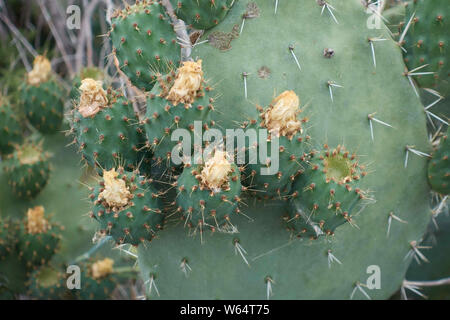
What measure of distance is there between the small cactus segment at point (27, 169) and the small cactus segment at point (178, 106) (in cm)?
127

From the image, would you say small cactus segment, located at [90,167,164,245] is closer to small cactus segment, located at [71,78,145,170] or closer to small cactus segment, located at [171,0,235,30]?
small cactus segment, located at [71,78,145,170]

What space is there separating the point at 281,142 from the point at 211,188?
0.72 ft

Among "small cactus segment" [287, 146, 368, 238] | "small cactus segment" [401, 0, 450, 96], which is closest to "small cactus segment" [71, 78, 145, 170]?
"small cactus segment" [287, 146, 368, 238]

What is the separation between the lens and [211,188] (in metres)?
1.24

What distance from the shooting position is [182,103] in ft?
4.14

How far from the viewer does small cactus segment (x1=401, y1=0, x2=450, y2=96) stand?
5.17 ft

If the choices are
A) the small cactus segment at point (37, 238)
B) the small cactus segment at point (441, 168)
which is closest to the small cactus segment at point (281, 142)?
the small cactus segment at point (441, 168)

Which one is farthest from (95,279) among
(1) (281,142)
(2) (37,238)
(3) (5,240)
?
(1) (281,142)

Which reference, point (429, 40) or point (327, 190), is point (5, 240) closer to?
point (327, 190)

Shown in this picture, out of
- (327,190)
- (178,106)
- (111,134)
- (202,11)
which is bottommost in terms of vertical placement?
(327,190)

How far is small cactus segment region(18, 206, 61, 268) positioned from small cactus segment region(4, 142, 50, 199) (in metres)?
0.17
